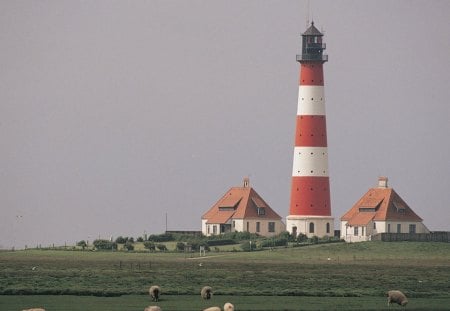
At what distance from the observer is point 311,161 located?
115 m

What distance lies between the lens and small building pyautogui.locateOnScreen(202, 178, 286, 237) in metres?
125

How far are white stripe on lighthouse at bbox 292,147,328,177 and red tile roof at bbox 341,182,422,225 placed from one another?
21.4 feet

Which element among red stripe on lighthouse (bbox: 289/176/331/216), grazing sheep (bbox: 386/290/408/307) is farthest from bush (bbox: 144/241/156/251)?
grazing sheep (bbox: 386/290/408/307)

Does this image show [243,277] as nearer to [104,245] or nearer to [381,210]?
[104,245]

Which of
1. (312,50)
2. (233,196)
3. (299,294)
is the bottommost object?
(299,294)

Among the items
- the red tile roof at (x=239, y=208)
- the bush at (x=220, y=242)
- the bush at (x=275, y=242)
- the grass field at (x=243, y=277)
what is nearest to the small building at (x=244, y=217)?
the red tile roof at (x=239, y=208)

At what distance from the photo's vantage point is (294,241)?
11500 cm

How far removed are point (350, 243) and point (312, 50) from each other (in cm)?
1715

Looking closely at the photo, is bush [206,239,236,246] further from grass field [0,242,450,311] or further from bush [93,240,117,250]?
grass field [0,242,450,311]

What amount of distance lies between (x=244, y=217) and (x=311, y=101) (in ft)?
44.3

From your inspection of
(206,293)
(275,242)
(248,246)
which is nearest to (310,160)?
(275,242)

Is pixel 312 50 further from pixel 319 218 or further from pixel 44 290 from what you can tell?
pixel 44 290

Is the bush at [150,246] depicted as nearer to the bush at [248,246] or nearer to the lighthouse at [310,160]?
the bush at [248,246]

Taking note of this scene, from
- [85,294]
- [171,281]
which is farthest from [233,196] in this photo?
[85,294]
